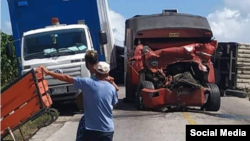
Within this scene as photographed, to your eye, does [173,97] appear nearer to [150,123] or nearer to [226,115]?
[226,115]

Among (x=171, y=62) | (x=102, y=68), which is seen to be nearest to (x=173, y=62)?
(x=171, y=62)

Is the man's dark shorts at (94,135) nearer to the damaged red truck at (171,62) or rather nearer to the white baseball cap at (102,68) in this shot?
the white baseball cap at (102,68)

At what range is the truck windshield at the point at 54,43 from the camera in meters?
15.2

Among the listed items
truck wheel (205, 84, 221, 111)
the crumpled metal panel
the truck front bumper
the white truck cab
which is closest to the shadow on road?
truck wheel (205, 84, 221, 111)

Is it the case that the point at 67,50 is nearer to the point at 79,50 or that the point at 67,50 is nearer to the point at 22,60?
the point at 79,50

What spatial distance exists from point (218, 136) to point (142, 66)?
22.6 ft

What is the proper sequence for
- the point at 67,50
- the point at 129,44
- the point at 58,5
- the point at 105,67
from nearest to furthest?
the point at 105,67 < the point at 67,50 < the point at 129,44 < the point at 58,5

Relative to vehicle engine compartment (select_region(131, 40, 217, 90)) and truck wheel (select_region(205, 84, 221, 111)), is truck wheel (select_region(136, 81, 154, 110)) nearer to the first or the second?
vehicle engine compartment (select_region(131, 40, 217, 90))

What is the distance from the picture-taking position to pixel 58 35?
15539 mm

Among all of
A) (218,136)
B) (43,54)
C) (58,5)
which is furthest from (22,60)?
(218,136)

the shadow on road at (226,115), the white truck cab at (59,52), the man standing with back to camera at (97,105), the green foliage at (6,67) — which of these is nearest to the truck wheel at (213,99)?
the shadow on road at (226,115)

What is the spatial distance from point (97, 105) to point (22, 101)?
9.22ft

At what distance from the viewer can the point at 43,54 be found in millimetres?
15164

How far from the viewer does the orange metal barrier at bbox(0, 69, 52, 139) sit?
866 cm
